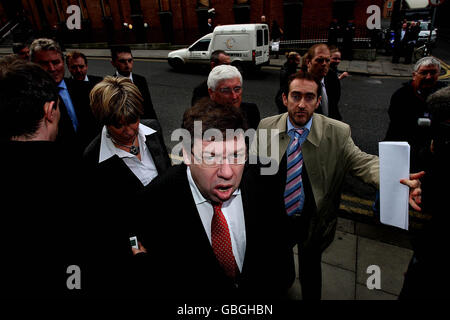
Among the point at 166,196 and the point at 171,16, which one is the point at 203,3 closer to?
the point at 171,16

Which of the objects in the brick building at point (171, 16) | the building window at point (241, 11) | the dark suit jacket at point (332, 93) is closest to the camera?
the dark suit jacket at point (332, 93)

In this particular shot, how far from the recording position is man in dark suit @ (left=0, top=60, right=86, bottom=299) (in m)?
1.03

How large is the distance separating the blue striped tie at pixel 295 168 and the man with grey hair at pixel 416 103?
1544 millimetres

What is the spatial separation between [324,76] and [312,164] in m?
2.09

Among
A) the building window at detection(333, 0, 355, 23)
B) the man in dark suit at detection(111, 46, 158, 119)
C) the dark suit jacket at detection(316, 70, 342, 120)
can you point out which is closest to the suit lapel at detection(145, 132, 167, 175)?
the man in dark suit at detection(111, 46, 158, 119)

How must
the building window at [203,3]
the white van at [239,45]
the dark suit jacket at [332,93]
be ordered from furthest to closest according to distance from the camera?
the building window at [203,3], the white van at [239,45], the dark suit jacket at [332,93]

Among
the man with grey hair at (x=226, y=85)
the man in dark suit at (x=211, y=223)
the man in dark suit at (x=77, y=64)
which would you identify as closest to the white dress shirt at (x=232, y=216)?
the man in dark suit at (x=211, y=223)

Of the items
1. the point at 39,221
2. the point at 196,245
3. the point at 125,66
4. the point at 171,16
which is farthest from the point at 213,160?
the point at 171,16

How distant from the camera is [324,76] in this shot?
3781 mm

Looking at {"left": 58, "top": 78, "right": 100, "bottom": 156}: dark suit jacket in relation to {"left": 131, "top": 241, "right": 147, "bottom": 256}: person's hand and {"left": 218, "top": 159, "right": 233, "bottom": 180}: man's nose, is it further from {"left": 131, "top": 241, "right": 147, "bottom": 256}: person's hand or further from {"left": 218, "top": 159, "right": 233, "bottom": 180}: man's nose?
{"left": 218, "top": 159, "right": 233, "bottom": 180}: man's nose

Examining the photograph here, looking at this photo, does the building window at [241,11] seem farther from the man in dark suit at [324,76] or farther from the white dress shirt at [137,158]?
the white dress shirt at [137,158]

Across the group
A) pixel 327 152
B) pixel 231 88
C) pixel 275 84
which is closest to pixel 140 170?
pixel 231 88

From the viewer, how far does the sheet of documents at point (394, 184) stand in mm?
1521
